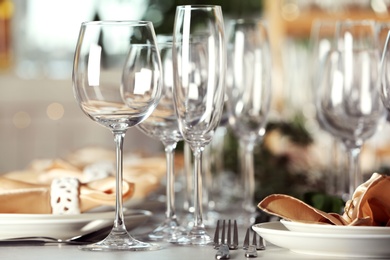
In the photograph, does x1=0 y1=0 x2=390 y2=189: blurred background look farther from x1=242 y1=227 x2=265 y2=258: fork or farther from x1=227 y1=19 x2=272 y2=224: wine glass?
x1=242 y1=227 x2=265 y2=258: fork

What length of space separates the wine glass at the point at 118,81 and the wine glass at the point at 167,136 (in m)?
0.13

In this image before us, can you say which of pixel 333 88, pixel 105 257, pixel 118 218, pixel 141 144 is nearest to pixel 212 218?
pixel 333 88

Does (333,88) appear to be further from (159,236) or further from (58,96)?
(58,96)

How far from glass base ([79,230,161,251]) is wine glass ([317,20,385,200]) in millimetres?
584

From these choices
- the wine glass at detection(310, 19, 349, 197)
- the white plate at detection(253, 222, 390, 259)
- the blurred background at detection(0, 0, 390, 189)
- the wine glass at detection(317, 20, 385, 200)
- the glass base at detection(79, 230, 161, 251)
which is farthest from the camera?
the blurred background at detection(0, 0, 390, 189)

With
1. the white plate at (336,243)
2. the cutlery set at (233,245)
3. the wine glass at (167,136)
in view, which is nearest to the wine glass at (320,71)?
the wine glass at (167,136)

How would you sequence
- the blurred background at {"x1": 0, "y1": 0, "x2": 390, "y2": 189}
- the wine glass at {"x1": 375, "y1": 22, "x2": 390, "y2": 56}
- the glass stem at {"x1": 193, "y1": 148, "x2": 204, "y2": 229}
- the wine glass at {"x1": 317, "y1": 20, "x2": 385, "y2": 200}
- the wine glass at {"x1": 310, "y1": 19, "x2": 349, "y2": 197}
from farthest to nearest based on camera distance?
the blurred background at {"x1": 0, "y1": 0, "x2": 390, "y2": 189} → the wine glass at {"x1": 310, "y1": 19, "x2": 349, "y2": 197} → the wine glass at {"x1": 317, "y1": 20, "x2": 385, "y2": 200} → the wine glass at {"x1": 375, "y1": 22, "x2": 390, "y2": 56} → the glass stem at {"x1": 193, "y1": 148, "x2": 204, "y2": 229}

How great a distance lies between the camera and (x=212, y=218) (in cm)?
156

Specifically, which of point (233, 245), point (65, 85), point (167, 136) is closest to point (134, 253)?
point (233, 245)

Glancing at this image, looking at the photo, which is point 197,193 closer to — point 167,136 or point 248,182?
point 167,136

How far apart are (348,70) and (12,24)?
3.77 metres

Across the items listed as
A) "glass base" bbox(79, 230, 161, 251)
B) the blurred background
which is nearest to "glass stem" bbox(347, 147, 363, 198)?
"glass base" bbox(79, 230, 161, 251)

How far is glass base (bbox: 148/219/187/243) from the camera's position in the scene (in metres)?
1.17

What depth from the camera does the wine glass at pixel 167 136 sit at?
1.21 m
